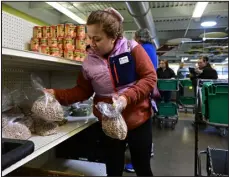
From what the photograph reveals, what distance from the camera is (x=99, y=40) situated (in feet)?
3.79

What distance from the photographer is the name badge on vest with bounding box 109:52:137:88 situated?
1.18 meters

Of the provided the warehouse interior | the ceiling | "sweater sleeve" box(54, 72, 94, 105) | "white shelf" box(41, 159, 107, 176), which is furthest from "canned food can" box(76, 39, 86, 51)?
the ceiling

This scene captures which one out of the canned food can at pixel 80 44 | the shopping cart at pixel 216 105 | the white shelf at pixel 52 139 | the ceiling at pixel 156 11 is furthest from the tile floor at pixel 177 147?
the ceiling at pixel 156 11

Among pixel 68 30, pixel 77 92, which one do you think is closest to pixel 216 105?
pixel 77 92

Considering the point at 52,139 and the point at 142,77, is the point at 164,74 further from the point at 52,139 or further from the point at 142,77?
the point at 52,139

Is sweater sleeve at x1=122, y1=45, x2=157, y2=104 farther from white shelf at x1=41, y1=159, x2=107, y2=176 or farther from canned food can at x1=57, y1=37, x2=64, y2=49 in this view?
white shelf at x1=41, y1=159, x2=107, y2=176

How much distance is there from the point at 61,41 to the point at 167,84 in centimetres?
323

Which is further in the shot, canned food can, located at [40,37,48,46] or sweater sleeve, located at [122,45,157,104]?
canned food can, located at [40,37,48,46]

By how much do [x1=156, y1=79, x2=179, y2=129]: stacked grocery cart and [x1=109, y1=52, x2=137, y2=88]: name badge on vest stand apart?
Answer: 3.38 m

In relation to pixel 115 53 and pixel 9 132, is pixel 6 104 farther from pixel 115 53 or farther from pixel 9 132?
pixel 115 53

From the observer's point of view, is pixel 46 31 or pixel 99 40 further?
pixel 46 31

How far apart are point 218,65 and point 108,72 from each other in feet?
57.9

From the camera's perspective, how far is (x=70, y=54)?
1.69 meters

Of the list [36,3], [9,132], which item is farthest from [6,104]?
[36,3]
